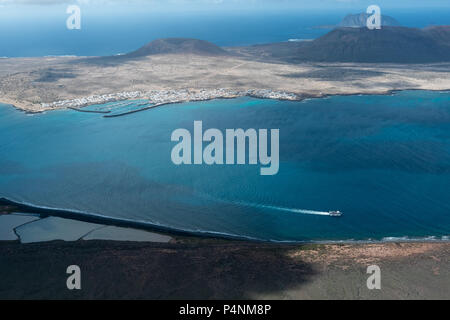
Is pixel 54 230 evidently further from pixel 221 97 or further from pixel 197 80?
pixel 197 80

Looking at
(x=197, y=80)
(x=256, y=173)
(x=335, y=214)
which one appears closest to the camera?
(x=335, y=214)

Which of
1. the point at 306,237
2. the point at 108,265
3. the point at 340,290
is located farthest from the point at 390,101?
the point at 108,265

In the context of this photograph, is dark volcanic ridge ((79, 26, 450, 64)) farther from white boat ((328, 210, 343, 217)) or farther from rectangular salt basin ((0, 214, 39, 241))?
white boat ((328, 210, 343, 217))

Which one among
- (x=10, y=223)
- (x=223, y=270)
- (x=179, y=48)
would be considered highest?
(x=179, y=48)

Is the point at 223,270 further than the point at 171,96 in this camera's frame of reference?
No

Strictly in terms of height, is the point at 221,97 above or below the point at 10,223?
above

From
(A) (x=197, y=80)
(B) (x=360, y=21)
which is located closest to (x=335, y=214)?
(A) (x=197, y=80)

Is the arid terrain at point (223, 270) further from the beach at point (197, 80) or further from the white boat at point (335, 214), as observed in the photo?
the beach at point (197, 80)
